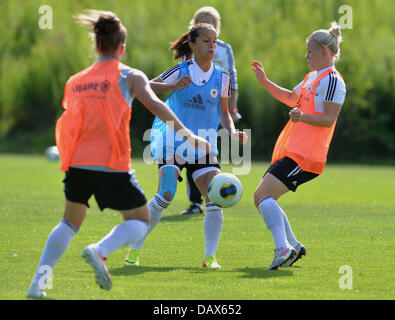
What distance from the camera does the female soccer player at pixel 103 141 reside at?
5105 mm

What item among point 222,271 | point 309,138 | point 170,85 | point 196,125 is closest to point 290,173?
point 309,138

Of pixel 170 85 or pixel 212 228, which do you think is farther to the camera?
pixel 212 228

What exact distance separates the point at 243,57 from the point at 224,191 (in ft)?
80.4

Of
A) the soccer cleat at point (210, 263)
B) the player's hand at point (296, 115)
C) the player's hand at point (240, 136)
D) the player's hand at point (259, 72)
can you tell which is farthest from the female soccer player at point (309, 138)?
the player's hand at point (259, 72)

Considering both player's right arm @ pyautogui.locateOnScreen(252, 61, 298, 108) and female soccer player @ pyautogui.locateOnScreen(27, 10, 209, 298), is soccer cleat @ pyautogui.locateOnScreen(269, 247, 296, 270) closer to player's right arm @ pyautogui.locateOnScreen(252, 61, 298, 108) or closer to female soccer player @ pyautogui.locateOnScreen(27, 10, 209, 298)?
player's right arm @ pyautogui.locateOnScreen(252, 61, 298, 108)

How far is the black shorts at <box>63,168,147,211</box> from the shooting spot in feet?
16.8

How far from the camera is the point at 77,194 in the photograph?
522 cm

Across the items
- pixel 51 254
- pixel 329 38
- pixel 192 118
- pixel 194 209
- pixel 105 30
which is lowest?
pixel 194 209

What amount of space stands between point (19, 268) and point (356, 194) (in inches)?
389

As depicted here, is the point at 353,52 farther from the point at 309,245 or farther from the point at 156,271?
the point at 156,271

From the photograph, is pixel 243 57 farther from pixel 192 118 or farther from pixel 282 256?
pixel 282 256

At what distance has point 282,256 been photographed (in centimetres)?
660

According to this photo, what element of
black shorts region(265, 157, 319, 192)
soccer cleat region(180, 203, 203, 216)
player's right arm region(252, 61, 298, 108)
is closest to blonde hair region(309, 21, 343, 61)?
player's right arm region(252, 61, 298, 108)

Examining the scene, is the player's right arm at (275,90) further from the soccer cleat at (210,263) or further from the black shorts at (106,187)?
the black shorts at (106,187)
